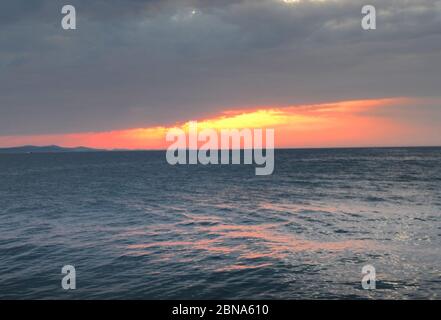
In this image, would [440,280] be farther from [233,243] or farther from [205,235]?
[205,235]

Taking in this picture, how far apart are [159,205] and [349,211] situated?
23610 mm

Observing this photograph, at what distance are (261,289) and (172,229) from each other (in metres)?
16.3

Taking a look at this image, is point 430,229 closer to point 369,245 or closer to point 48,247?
point 369,245

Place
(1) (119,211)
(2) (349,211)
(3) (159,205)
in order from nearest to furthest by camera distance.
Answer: (2) (349,211) → (1) (119,211) → (3) (159,205)

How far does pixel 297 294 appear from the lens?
A: 1764cm

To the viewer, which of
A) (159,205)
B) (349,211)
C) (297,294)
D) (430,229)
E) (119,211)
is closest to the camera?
(297,294)

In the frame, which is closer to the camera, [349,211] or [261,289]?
[261,289]

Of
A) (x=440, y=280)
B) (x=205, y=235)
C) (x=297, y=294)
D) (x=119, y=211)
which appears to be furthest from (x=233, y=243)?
(x=119, y=211)

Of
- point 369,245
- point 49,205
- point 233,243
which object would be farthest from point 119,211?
point 369,245

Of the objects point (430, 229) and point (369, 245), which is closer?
point (369, 245)

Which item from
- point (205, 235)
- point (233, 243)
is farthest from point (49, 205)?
point (233, 243)

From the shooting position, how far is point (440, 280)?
1852 cm
